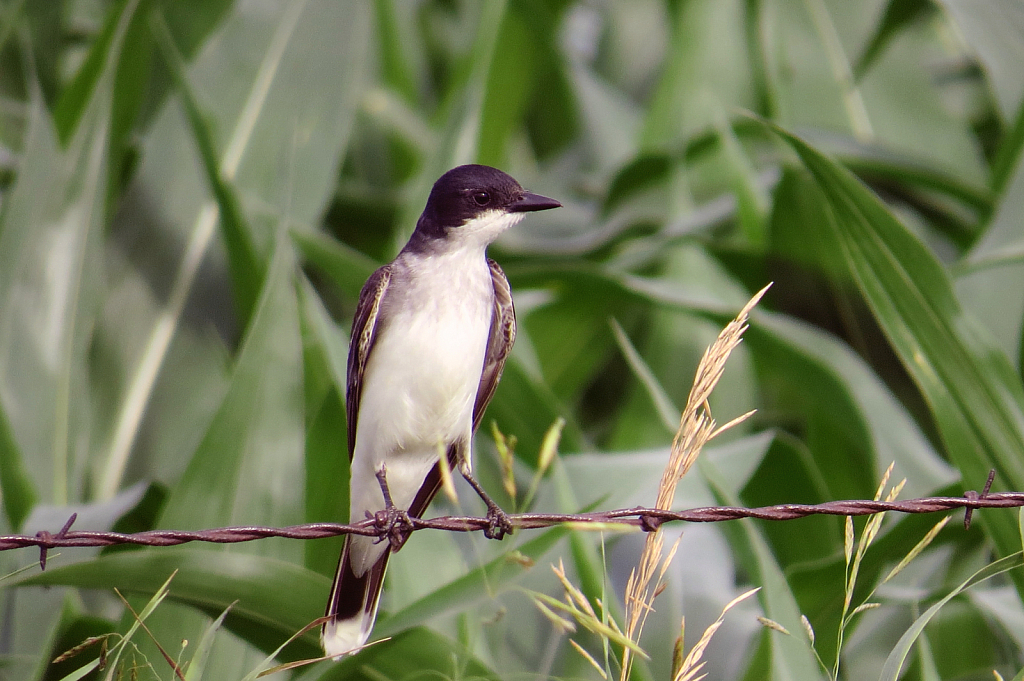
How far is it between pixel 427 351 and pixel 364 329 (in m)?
0.14

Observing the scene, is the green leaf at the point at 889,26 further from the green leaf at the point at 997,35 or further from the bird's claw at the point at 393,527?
the bird's claw at the point at 393,527

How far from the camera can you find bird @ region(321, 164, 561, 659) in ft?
4.62

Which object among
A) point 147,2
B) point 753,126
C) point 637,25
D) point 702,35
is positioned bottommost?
point 753,126

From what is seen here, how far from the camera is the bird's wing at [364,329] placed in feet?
4.91

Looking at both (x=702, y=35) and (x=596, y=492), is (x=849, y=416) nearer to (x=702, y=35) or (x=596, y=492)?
(x=596, y=492)

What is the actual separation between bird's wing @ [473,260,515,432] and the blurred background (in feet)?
0.95

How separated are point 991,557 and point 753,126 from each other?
178 centimetres

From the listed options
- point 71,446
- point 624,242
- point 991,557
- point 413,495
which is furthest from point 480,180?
point 624,242

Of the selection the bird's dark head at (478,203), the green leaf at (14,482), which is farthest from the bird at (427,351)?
the green leaf at (14,482)

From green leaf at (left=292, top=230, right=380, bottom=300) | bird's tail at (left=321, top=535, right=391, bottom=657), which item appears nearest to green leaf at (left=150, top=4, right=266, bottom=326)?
green leaf at (left=292, top=230, right=380, bottom=300)

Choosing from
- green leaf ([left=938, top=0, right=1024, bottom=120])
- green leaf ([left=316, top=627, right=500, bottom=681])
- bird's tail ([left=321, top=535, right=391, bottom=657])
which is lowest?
green leaf ([left=316, top=627, right=500, bottom=681])

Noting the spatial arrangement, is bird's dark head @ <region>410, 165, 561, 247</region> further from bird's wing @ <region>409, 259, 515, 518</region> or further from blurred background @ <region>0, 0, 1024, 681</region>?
blurred background @ <region>0, 0, 1024, 681</region>

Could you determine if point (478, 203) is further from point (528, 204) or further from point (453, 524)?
point (453, 524)

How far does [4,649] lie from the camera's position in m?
2.17
